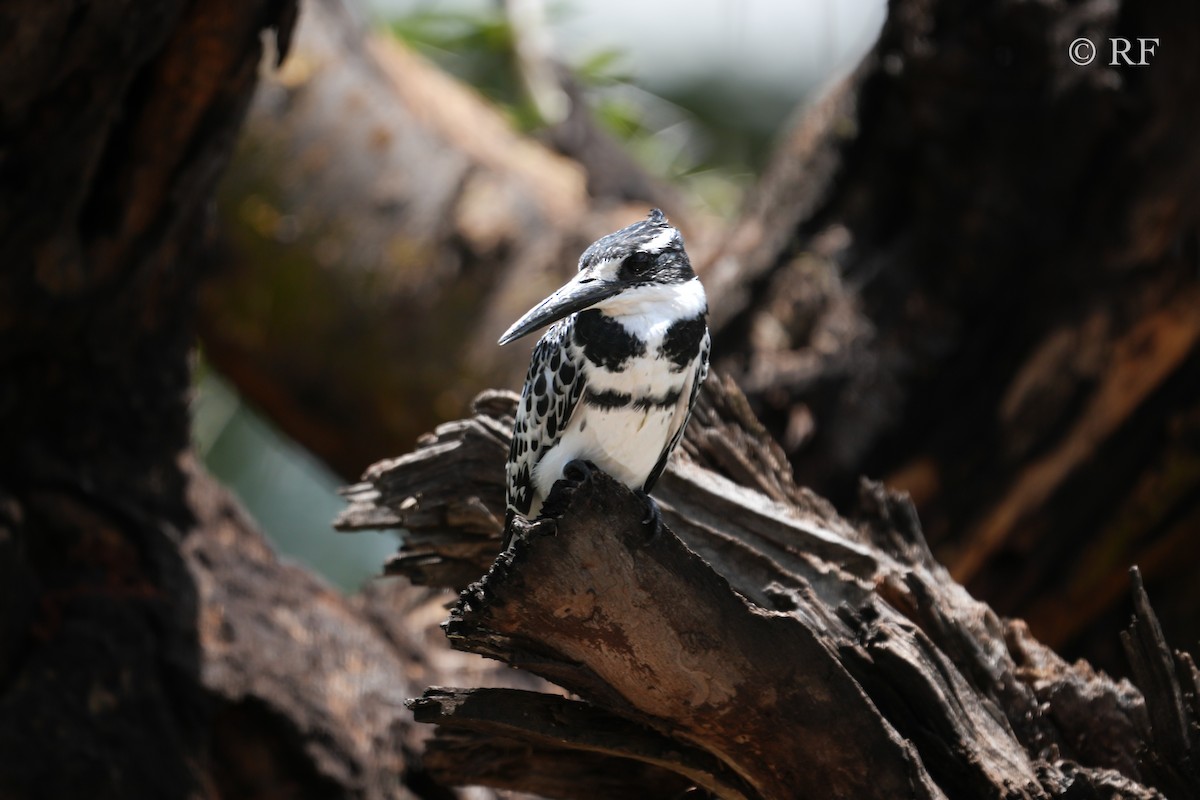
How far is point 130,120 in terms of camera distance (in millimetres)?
3193

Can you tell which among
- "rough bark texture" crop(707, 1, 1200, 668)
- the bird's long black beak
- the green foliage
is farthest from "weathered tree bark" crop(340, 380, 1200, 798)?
the green foliage

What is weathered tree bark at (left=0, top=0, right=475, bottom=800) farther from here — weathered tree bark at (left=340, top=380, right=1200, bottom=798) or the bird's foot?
the bird's foot

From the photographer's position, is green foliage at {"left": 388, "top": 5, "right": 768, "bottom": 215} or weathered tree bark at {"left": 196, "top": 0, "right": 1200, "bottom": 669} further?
green foliage at {"left": 388, "top": 5, "right": 768, "bottom": 215}

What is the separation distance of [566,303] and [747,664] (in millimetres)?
768

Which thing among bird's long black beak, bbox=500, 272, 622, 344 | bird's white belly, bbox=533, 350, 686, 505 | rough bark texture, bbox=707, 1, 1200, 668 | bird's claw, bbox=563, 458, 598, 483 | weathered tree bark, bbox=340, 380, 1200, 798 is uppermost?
rough bark texture, bbox=707, 1, 1200, 668

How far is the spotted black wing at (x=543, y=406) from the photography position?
8.04 feet

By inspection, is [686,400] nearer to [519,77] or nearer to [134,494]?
[134,494]

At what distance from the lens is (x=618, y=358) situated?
2393 millimetres

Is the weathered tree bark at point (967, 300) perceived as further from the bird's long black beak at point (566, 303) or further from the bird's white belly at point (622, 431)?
the bird's long black beak at point (566, 303)

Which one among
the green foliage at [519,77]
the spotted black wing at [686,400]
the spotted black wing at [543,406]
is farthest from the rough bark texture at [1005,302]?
the green foliage at [519,77]

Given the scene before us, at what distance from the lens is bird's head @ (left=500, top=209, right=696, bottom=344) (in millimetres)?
2336

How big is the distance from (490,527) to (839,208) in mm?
2314

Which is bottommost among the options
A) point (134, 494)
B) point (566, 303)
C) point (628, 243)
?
point (566, 303)

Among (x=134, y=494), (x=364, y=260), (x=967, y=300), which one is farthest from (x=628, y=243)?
(x=364, y=260)
